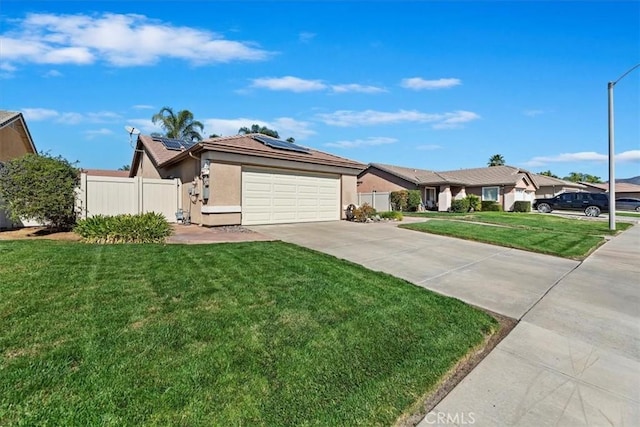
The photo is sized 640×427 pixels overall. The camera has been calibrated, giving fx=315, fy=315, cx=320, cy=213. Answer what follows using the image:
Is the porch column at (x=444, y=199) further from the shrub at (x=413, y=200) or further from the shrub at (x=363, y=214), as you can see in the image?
the shrub at (x=363, y=214)

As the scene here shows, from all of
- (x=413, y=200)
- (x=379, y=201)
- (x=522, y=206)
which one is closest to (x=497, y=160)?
(x=522, y=206)

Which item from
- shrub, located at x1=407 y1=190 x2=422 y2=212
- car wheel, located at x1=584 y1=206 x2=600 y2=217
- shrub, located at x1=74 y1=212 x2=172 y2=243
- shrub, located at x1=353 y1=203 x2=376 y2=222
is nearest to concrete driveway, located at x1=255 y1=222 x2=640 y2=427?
shrub, located at x1=74 y1=212 x2=172 y2=243

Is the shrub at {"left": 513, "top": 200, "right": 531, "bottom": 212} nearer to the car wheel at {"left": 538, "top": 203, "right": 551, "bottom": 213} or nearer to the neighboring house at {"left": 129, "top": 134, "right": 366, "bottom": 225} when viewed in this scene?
the car wheel at {"left": 538, "top": 203, "right": 551, "bottom": 213}

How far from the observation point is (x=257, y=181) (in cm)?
1290

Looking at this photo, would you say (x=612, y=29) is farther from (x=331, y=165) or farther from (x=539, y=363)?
(x=539, y=363)

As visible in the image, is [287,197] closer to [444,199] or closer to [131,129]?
[131,129]

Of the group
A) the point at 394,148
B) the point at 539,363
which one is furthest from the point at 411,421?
the point at 394,148

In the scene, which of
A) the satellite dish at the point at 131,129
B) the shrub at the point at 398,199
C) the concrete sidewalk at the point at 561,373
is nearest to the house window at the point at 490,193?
the shrub at the point at 398,199

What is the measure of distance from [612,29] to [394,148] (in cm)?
1704

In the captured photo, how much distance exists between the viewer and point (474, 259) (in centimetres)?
799

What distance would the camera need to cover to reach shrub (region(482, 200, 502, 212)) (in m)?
29.2

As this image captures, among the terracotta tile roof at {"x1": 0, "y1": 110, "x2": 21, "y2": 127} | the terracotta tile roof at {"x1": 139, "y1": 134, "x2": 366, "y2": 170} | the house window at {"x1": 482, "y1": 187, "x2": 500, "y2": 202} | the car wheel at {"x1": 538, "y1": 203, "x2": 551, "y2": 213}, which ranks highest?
the terracotta tile roof at {"x1": 0, "y1": 110, "x2": 21, "y2": 127}

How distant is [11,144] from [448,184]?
30.0m

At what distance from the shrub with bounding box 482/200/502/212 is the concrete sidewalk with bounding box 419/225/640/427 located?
26292 millimetres
